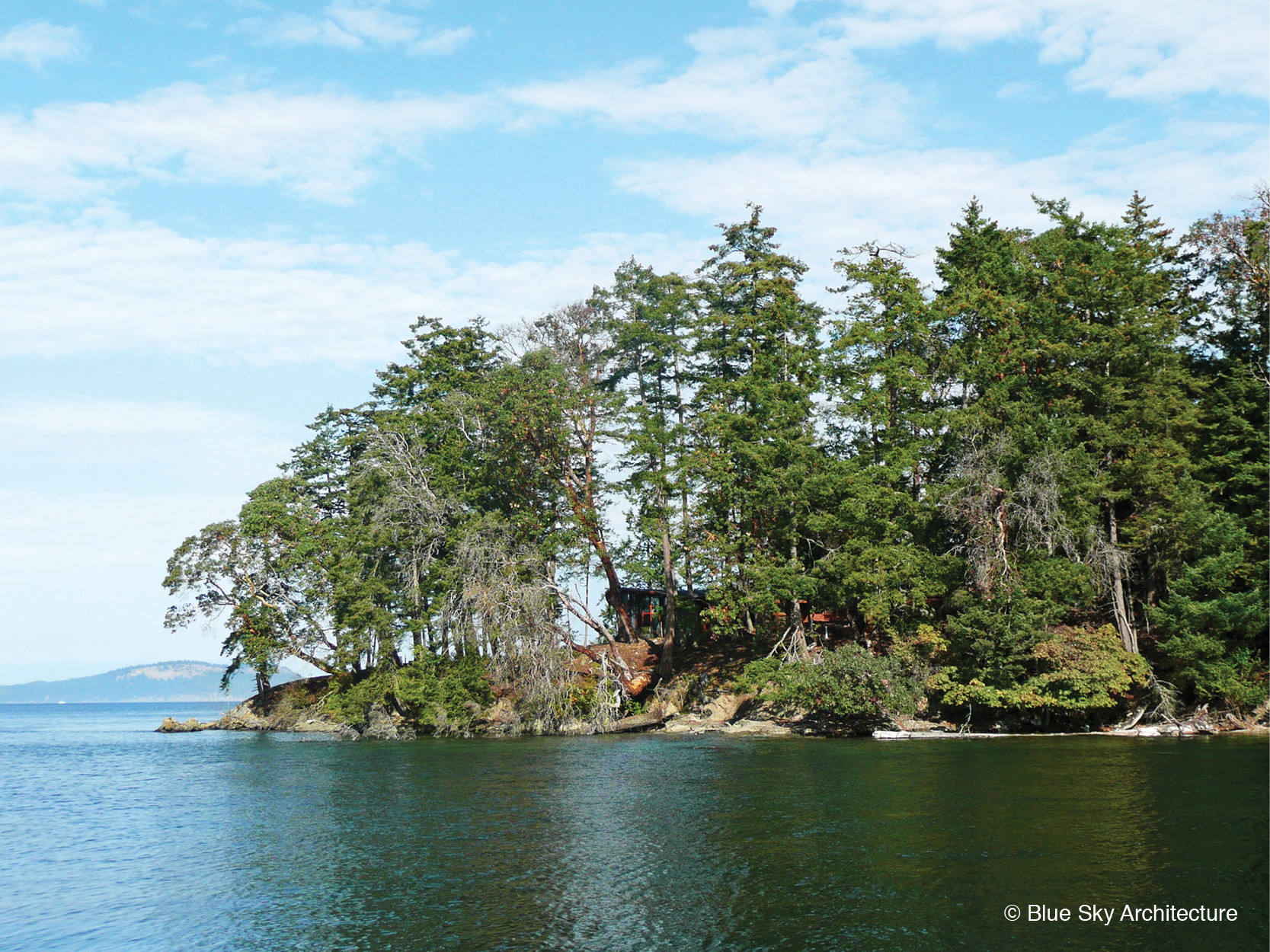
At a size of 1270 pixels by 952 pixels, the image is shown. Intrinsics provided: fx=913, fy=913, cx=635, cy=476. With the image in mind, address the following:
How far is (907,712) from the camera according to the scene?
125ft

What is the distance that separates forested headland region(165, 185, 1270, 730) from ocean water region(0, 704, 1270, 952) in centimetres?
627

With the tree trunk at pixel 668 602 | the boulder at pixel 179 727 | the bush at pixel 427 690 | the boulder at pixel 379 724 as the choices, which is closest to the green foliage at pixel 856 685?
the tree trunk at pixel 668 602

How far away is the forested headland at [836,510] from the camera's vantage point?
36.6 metres

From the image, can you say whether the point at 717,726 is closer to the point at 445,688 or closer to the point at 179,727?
the point at 445,688

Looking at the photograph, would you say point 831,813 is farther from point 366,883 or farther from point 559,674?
point 559,674

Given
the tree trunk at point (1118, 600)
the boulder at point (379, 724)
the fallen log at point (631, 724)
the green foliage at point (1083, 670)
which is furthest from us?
the boulder at point (379, 724)

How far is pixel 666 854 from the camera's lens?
18156 mm

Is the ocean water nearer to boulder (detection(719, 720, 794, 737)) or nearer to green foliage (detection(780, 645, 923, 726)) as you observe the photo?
green foliage (detection(780, 645, 923, 726))

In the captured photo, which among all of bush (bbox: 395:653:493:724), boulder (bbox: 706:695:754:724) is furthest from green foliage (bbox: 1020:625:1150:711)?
bush (bbox: 395:653:493:724)

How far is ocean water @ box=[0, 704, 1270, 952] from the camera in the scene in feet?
44.7

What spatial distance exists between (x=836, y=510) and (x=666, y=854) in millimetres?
26501

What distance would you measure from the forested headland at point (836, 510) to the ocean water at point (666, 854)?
20.6ft

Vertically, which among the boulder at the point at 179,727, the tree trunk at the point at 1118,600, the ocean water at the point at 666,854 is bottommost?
the boulder at the point at 179,727

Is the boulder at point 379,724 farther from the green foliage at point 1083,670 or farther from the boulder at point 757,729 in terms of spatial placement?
the green foliage at point 1083,670
